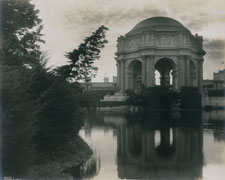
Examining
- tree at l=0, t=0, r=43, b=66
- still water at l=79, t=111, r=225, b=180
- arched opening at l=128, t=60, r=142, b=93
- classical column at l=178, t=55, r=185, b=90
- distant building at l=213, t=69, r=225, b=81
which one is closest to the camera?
still water at l=79, t=111, r=225, b=180

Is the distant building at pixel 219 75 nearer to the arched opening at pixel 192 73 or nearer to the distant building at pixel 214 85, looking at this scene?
the distant building at pixel 214 85

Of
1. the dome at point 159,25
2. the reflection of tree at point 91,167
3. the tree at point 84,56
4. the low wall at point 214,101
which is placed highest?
the dome at point 159,25

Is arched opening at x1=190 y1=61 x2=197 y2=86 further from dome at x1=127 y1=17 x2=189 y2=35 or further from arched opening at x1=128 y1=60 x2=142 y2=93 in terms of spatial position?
arched opening at x1=128 y1=60 x2=142 y2=93

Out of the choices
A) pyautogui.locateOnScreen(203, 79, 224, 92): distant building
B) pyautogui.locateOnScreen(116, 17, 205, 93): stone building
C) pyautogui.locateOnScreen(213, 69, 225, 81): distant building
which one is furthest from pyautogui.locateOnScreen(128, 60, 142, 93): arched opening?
pyautogui.locateOnScreen(213, 69, 225, 81): distant building

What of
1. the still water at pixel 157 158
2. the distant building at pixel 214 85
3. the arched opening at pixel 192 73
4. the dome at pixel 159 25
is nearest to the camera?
the still water at pixel 157 158

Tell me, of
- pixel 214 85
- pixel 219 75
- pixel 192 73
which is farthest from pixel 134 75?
pixel 219 75

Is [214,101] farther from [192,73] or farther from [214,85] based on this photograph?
[214,85]

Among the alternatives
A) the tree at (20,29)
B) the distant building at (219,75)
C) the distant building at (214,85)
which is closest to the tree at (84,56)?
the tree at (20,29)
